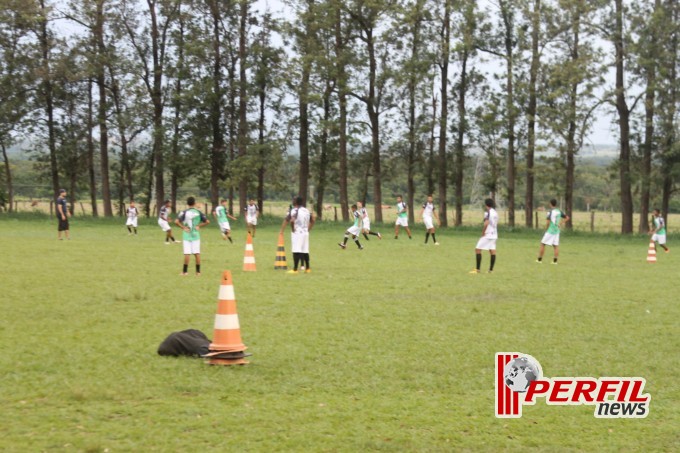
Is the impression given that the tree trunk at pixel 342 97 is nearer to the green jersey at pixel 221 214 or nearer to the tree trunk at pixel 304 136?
the tree trunk at pixel 304 136

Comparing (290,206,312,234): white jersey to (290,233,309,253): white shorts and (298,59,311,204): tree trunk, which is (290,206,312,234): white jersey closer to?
(290,233,309,253): white shorts

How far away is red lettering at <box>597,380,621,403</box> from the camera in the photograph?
24.0ft

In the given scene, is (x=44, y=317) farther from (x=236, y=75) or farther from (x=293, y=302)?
(x=236, y=75)

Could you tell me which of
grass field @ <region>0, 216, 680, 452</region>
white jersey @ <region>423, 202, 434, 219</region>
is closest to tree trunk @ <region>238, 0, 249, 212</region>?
white jersey @ <region>423, 202, 434, 219</region>

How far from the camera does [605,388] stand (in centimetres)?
751

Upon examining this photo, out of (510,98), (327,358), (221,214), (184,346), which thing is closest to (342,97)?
(510,98)

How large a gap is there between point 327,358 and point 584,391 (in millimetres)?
2829

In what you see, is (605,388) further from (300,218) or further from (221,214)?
(221,214)

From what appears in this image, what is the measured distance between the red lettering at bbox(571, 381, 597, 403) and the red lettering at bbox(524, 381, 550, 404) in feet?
0.85

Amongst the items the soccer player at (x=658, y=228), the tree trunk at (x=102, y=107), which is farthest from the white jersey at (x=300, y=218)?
the tree trunk at (x=102, y=107)

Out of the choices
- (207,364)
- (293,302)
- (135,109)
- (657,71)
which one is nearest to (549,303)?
(293,302)

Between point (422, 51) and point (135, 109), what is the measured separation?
17.7 m

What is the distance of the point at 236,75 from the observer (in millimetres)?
52938

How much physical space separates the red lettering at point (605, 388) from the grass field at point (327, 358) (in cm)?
22
